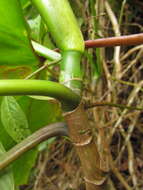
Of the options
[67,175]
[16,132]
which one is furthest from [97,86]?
[16,132]

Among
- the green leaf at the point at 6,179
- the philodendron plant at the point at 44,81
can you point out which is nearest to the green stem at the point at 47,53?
the philodendron plant at the point at 44,81

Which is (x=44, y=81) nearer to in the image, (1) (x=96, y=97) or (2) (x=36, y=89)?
(2) (x=36, y=89)

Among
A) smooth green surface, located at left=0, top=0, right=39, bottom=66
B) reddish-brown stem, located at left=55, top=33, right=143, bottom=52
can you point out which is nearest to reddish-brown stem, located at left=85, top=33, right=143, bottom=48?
reddish-brown stem, located at left=55, top=33, right=143, bottom=52

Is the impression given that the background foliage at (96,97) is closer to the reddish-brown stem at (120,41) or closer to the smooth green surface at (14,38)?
the smooth green surface at (14,38)

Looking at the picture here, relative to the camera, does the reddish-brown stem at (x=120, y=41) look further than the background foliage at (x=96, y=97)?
No

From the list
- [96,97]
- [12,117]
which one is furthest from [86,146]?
[96,97]

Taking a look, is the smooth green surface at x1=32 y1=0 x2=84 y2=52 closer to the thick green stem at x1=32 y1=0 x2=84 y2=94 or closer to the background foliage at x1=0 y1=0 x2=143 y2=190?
the thick green stem at x1=32 y1=0 x2=84 y2=94
